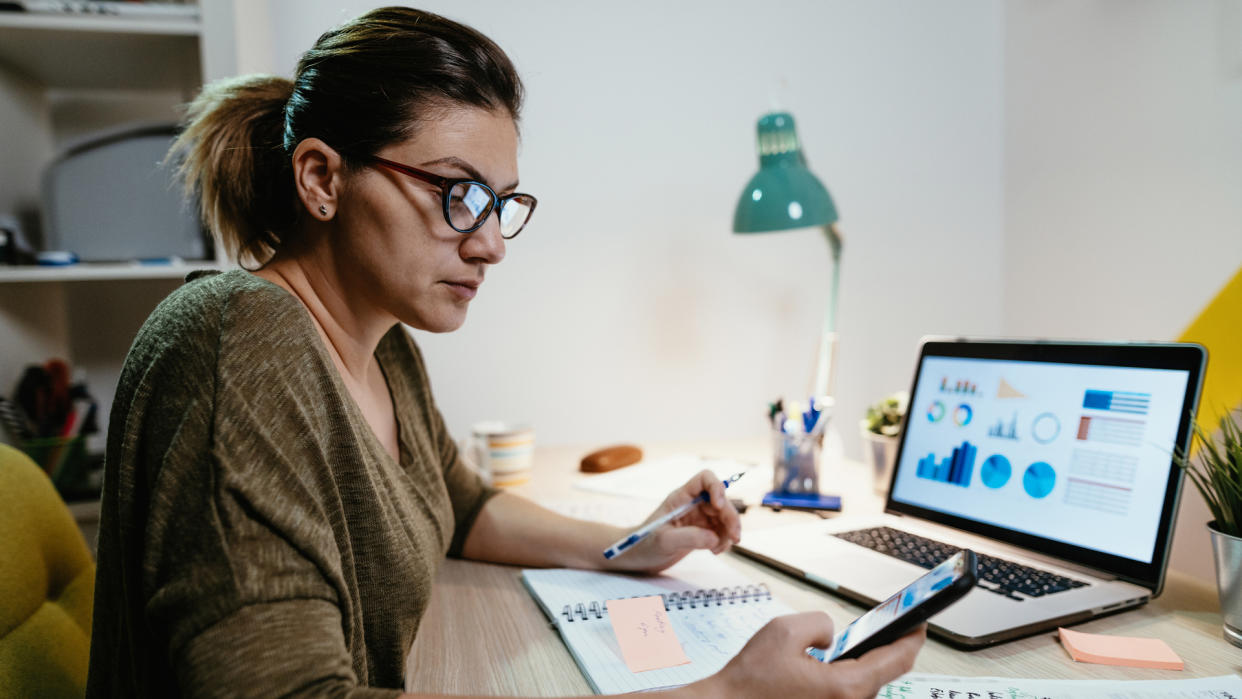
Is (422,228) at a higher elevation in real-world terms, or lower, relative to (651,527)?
higher

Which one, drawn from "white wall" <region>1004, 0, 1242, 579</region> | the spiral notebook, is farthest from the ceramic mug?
"white wall" <region>1004, 0, 1242, 579</region>

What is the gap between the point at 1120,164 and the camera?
62.9 inches

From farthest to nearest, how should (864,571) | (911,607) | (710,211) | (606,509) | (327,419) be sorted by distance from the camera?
(710,211), (606,509), (864,571), (327,419), (911,607)

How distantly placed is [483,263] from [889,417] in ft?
2.45

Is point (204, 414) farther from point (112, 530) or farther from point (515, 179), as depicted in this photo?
point (515, 179)

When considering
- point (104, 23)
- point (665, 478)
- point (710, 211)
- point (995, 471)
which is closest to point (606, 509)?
point (665, 478)

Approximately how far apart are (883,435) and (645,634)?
650 mm

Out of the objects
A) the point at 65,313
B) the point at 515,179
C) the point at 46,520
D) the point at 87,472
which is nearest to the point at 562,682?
the point at 515,179

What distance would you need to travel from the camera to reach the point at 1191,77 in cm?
143

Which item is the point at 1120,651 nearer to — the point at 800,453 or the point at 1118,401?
the point at 1118,401

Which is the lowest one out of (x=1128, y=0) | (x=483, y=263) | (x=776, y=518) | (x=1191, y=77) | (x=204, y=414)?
(x=776, y=518)

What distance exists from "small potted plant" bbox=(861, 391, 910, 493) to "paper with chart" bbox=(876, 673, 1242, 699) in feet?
1.94

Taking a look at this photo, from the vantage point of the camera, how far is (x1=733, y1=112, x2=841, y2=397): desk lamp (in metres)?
1.33

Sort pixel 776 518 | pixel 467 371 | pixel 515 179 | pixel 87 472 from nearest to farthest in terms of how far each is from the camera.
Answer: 1. pixel 515 179
2. pixel 776 518
3. pixel 87 472
4. pixel 467 371
